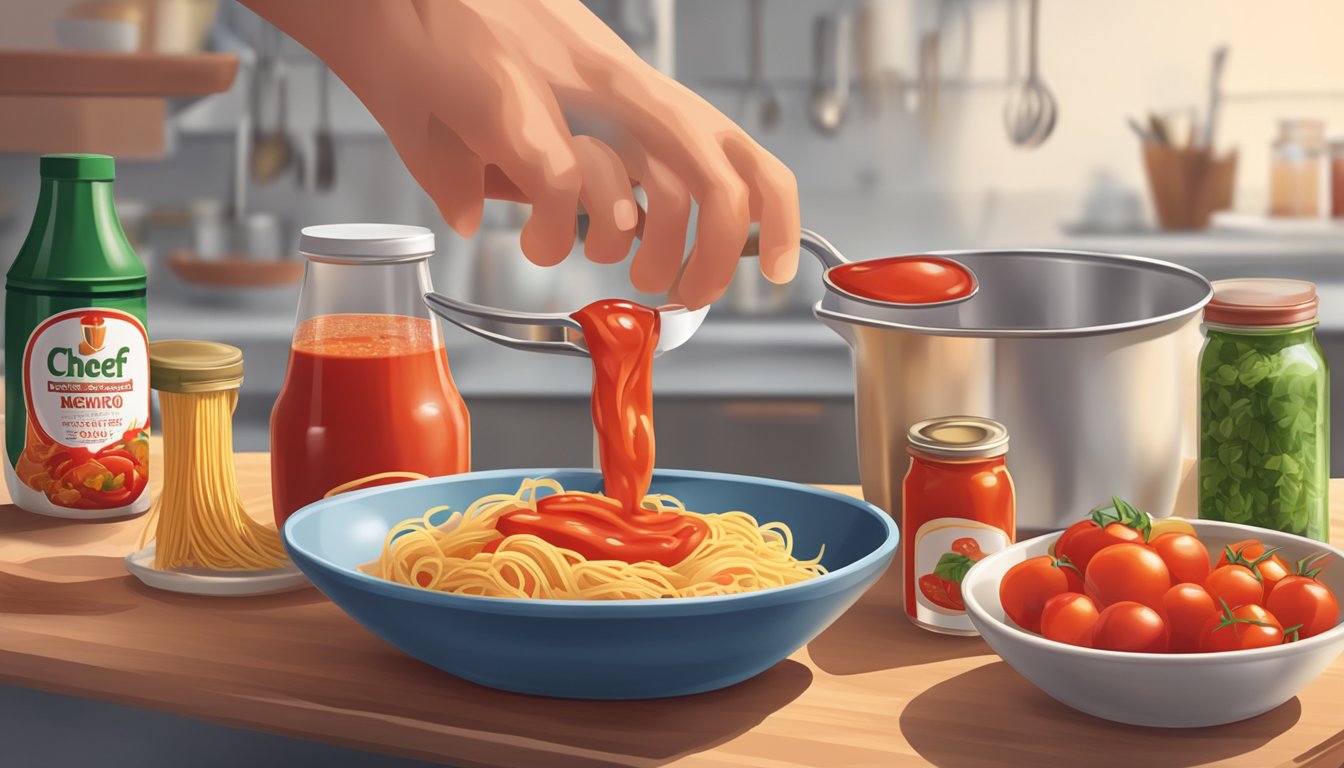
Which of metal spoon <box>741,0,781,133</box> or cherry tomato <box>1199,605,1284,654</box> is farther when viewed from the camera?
metal spoon <box>741,0,781,133</box>

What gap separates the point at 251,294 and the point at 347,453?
203cm

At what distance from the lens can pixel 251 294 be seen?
120 inches

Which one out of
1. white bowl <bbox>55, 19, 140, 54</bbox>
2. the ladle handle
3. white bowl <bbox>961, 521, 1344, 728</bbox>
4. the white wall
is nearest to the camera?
white bowl <bbox>961, 521, 1344, 728</bbox>

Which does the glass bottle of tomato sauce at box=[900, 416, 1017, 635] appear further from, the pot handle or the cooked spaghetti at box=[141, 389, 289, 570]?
the cooked spaghetti at box=[141, 389, 289, 570]

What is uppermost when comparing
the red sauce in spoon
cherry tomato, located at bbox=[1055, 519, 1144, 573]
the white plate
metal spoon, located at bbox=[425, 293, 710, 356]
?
the red sauce in spoon

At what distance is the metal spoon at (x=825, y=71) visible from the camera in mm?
3010

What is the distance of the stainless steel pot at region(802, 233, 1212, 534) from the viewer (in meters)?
1.05

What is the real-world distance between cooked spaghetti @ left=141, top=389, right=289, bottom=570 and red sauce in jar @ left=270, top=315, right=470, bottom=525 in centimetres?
4

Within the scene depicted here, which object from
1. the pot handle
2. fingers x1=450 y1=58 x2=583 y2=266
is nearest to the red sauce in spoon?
the pot handle

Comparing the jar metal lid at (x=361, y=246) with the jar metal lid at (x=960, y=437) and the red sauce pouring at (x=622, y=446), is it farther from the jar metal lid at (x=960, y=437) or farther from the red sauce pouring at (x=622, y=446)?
the jar metal lid at (x=960, y=437)

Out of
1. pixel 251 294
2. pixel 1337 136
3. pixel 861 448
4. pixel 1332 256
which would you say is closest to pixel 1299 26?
pixel 1337 136

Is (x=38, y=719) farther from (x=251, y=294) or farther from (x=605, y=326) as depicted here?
(x=251, y=294)

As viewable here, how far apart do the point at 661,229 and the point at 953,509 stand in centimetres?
27

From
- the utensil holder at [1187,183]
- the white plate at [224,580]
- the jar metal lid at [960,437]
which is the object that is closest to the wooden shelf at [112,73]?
the utensil holder at [1187,183]
